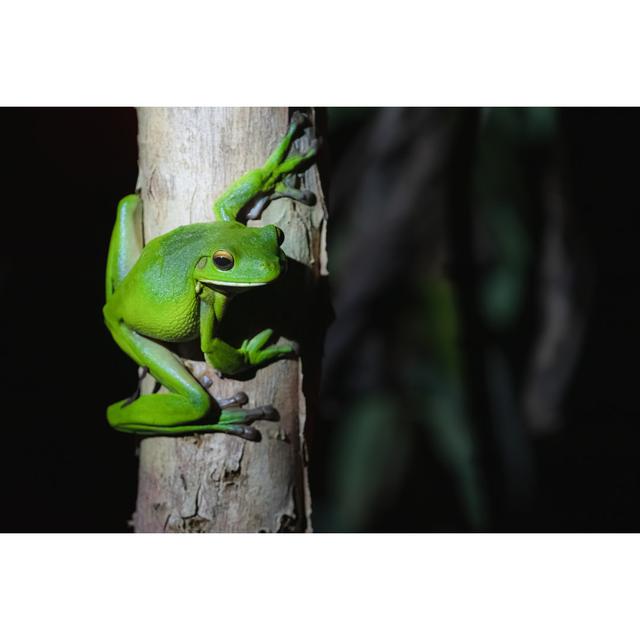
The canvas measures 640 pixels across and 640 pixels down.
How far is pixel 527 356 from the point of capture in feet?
9.42

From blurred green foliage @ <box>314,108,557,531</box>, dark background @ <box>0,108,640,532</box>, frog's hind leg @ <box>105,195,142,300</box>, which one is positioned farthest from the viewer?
blurred green foliage @ <box>314,108,557,531</box>

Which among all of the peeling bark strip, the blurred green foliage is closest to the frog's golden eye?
the peeling bark strip

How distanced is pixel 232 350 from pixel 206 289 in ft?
0.36

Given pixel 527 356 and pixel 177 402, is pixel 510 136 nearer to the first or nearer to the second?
pixel 527 356

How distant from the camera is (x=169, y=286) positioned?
1.15 m

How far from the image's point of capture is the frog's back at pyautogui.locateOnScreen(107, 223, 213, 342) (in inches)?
44.4

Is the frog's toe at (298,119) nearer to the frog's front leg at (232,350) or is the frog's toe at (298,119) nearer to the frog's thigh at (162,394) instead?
the frog's front leg at (232,350)

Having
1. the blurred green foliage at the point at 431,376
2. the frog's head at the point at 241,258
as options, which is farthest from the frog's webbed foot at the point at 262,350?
the blurred green foliage at the point at 431,376

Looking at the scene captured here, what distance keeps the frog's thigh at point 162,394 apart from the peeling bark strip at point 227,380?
0.04 meters

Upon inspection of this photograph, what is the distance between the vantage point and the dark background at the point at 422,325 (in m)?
1.68

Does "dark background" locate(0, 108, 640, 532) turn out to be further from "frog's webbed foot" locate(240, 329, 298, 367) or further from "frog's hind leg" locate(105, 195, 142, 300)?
"frog's hind leg" locate(105, 195, 142, 300)

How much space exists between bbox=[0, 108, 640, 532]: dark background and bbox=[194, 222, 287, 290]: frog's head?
365mm

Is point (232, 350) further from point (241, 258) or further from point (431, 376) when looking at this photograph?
point (431, 376)

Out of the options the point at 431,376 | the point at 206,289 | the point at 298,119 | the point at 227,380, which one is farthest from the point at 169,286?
the point at 431,376
